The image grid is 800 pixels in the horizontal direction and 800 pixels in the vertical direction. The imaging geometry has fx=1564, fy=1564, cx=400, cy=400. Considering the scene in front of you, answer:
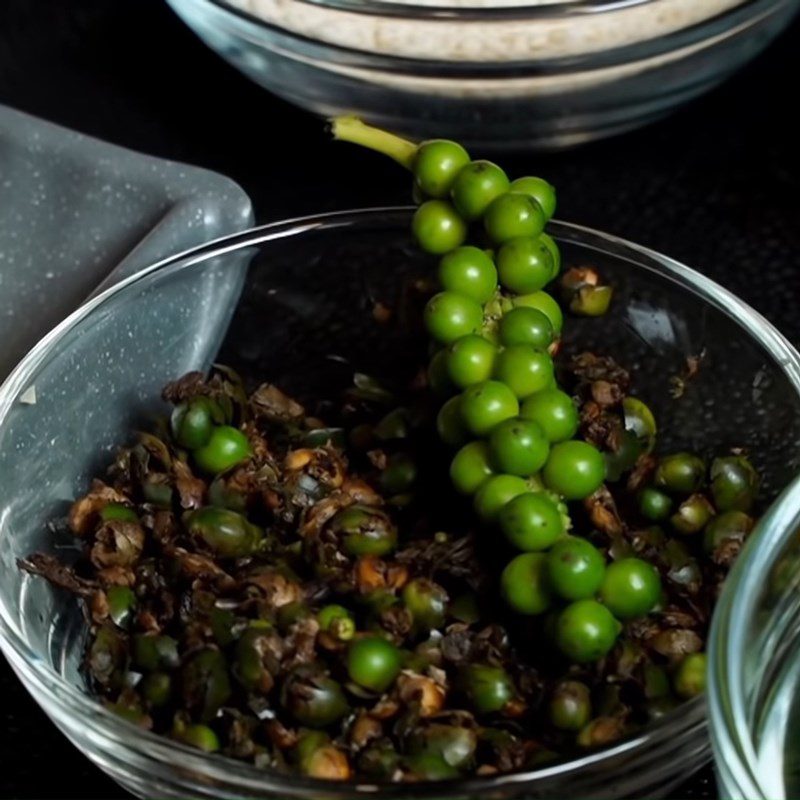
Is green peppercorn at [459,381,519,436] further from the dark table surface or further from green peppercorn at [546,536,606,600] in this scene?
the dark table surface

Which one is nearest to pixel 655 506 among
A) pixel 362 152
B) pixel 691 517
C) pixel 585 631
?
pixel 691 517

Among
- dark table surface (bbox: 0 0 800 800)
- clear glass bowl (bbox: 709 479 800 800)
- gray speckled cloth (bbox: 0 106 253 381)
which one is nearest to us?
clear glass bowl (bbox: 709 479 800 800)

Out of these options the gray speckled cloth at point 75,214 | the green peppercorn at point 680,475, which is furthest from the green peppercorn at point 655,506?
the gray speckled cloth at point 75,214

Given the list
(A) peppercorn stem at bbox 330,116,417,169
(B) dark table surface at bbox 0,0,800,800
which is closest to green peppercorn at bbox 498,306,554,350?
(A) peppercorn stem at bbox 330,116,417,169

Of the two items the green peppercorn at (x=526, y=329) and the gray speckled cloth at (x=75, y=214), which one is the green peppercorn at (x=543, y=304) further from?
the gray speckled cloth at (x=75, y=214)

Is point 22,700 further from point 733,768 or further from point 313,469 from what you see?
point 733,768
